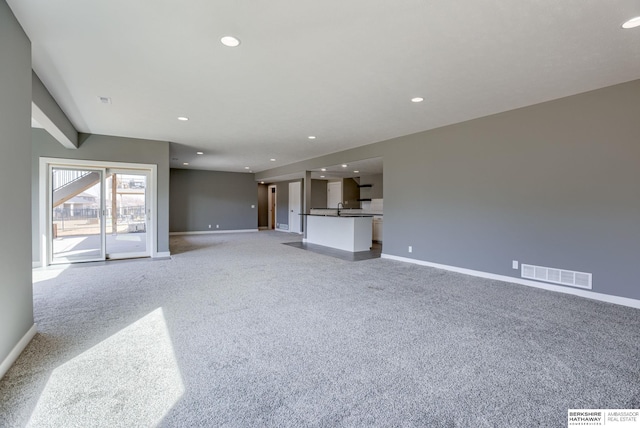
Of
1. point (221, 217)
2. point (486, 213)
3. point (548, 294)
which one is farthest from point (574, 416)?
point (221, 217)

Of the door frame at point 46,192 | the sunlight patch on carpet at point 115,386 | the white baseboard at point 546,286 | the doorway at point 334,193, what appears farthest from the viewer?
the doorway at point 334,193

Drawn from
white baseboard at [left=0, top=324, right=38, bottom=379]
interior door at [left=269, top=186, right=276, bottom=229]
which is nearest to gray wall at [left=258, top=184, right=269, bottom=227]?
interior door at [left=269, top=186, right=276, bottom=229]

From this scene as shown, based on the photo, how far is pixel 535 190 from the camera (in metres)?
4.38

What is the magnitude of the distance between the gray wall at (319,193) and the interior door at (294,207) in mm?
965

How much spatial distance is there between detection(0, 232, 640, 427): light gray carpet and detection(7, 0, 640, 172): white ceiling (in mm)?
2659

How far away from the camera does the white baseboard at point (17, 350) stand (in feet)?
6.80

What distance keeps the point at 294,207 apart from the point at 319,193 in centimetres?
153

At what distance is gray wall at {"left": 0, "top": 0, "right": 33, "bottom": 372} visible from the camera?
2102 mm

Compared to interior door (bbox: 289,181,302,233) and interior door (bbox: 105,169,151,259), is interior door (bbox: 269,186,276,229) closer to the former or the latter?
interior door (bbox: 289,181,302,233)

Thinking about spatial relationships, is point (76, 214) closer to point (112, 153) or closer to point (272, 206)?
point (112, 153)

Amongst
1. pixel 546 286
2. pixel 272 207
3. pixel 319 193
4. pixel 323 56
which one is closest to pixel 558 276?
pixel 546 286

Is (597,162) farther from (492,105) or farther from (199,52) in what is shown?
(199,52)

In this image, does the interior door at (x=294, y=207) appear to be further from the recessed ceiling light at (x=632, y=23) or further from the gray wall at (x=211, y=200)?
the recessed ceiling light at (x=632, y=23)

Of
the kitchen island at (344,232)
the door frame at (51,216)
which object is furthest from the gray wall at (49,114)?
the kitchen island at (344,232)
